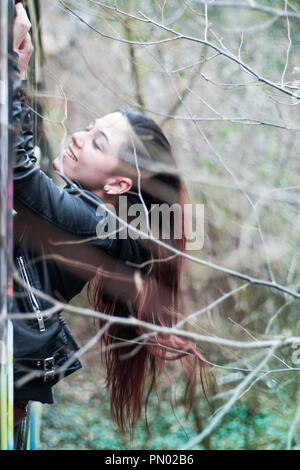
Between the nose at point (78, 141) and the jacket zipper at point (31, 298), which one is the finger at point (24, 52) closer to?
the nose at point (78, 141)

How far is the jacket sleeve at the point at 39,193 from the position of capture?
1.23 m

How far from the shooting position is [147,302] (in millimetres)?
1707

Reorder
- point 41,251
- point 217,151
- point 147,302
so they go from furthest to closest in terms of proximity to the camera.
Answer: point 217,151 < point 147,302 < point 41,251

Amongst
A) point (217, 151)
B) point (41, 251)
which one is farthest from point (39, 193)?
point (217, 151)

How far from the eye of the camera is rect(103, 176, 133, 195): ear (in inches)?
63.1

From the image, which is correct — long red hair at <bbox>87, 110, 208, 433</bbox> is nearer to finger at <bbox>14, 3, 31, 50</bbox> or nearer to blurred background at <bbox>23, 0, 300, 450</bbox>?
finger at <bbox>14, 3, 31, 50</bbox>

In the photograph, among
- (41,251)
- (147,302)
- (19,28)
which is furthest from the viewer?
(147,302)

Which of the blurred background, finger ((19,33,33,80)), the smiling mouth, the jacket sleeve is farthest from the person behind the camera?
the blurred background

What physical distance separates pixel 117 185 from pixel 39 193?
1.14 feet

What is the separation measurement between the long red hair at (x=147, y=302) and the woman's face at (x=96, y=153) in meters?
0.06

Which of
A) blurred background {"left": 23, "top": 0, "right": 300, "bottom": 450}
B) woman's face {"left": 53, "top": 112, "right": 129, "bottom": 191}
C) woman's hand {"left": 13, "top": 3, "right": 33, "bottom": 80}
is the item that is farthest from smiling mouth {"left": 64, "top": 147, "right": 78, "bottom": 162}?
blurred background {"left": 23, "top": 0, "right": 300, "bottom": 450}

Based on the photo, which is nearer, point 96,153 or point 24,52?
point 24,52

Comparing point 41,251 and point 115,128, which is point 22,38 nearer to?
point 115,128
